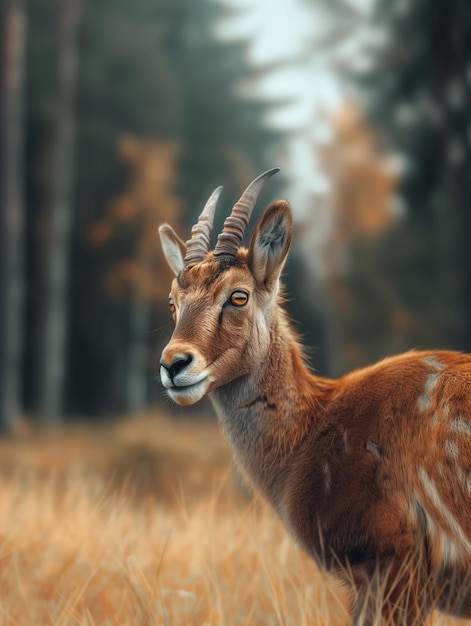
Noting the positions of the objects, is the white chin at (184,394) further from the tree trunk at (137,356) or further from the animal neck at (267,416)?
the tree trunk at (137,356)

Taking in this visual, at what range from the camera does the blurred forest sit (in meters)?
18.0

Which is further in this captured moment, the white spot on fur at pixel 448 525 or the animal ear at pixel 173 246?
the animal ear at pixel 173 246

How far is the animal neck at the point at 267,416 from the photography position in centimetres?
458

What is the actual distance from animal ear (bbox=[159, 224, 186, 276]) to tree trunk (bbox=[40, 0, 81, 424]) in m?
14.4

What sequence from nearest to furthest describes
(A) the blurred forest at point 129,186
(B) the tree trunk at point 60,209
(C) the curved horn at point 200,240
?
(C) the curved horn at point 200,240, (A) the blurred forest at point 129,186, (B) the tree trunk at point 60,209

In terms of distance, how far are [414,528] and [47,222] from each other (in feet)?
60.8

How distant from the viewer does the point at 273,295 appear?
4.77 metres

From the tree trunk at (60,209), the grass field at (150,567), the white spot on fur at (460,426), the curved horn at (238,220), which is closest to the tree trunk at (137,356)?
the tree trunk at (60,209)

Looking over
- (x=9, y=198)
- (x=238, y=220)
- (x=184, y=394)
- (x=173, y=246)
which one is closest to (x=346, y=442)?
(x=184, y=394)

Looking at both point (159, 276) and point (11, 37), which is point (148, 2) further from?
point (159, 276)

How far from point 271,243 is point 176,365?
3.24 ft

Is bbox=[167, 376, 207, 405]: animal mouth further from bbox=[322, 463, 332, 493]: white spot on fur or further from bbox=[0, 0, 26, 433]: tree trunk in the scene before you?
bbox=[0, 0, 26, 433]: tree trunk

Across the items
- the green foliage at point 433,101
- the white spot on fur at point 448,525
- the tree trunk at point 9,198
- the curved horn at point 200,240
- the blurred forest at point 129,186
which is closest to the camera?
the white spot on fur at point 448,525

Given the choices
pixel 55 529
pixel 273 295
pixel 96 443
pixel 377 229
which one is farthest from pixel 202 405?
pixel 273 295
